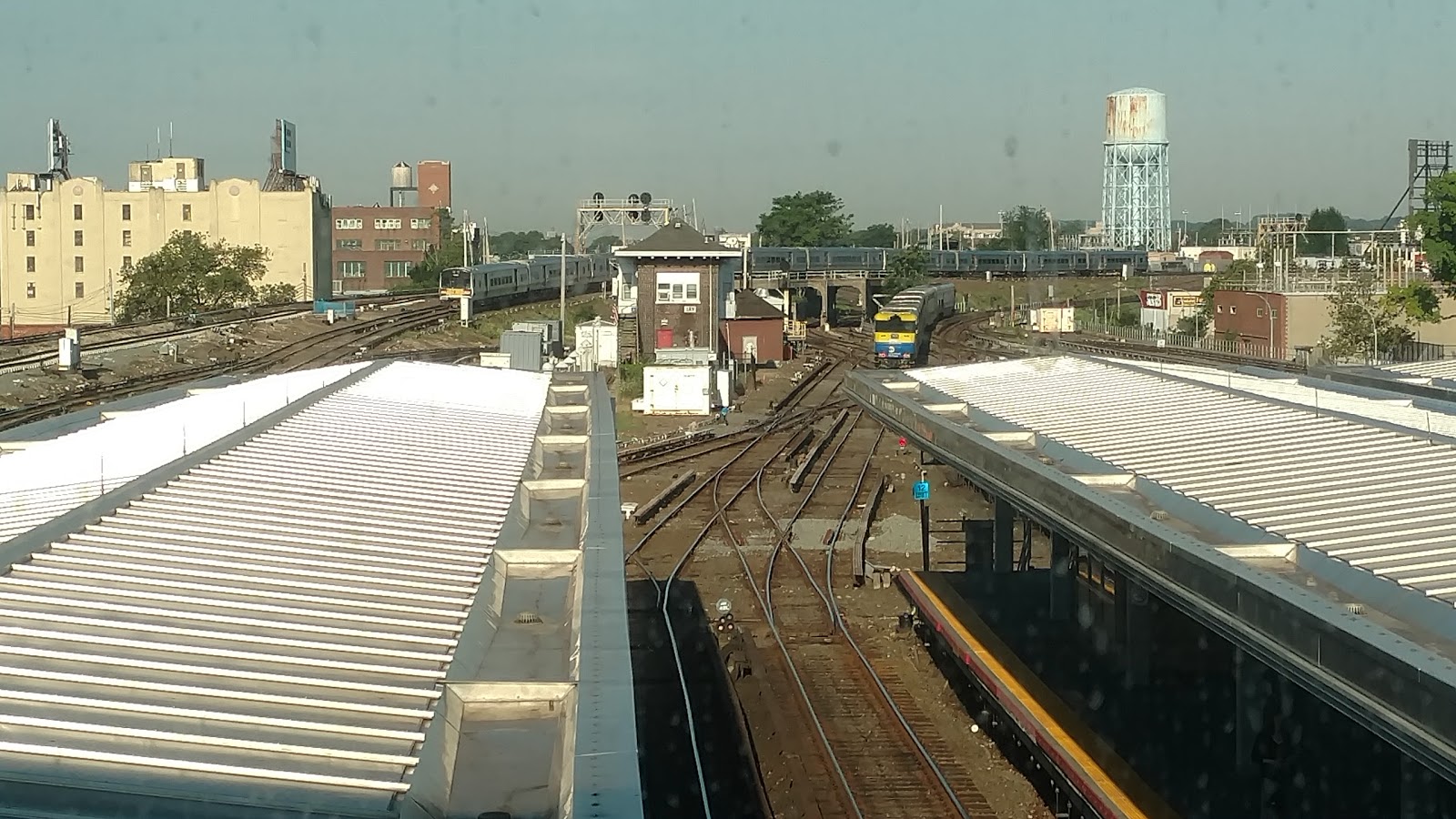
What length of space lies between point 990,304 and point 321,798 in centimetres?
5257

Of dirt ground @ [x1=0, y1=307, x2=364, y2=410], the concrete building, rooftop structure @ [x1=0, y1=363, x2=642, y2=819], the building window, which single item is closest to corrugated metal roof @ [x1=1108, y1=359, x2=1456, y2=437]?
rooftop structure @ [x1=0, y1=363, x2=642, y2=819]

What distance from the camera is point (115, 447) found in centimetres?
806

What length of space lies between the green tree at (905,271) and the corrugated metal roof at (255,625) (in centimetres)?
4051

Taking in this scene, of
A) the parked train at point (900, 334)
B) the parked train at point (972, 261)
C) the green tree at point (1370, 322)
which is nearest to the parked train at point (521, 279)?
the parked train at point (972, 261)

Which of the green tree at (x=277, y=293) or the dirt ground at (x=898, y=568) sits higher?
the green tree at (x=277, y=293)

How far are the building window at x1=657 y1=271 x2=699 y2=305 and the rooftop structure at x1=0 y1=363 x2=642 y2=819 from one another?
2210 centimetres

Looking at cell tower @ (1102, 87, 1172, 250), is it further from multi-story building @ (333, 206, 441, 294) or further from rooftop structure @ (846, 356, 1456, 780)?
rooftop structure @ (846, 356, 1456, 780)

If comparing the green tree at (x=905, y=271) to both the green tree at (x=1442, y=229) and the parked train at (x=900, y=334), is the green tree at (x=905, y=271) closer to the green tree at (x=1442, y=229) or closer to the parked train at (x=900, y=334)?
the parked train at (x=900, y=334)

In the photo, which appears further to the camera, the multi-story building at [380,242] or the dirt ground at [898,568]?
the multi-story building at [380,242]

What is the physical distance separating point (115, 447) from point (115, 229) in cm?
4814

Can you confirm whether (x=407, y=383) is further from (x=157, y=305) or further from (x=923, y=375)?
(x=157, y=305)

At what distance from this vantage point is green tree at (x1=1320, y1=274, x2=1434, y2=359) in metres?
26.7

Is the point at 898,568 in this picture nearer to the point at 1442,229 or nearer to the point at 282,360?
the point at 282,360

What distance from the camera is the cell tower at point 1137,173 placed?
75.9 meters
